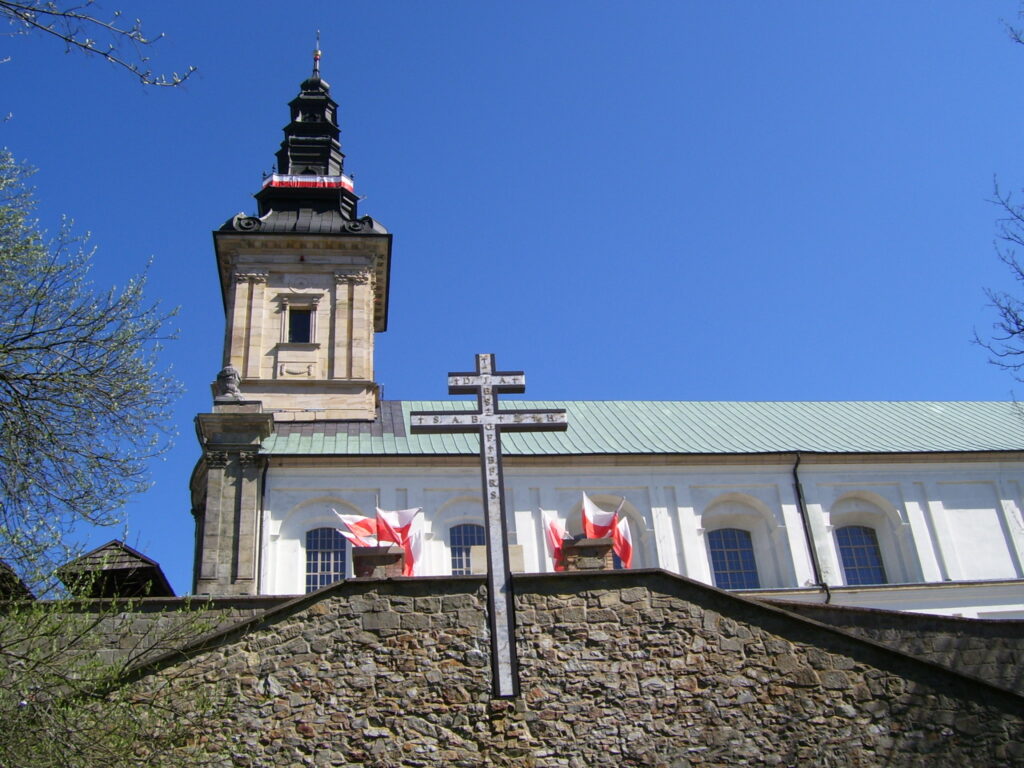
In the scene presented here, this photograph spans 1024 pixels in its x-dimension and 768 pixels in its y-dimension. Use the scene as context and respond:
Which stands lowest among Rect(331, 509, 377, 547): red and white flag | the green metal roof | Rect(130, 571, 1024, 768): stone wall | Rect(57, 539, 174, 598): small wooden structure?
Rect(130, 571, 1024, 768): stone wall

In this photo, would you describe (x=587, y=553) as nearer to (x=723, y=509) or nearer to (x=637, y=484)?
(x=637, y=484)

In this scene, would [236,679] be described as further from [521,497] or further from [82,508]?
[521,497]

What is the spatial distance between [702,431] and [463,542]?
26.4 feet

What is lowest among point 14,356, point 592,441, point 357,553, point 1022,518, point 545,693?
point 545,693

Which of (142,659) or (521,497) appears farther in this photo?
(521,497)

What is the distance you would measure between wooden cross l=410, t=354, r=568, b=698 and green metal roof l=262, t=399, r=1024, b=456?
11.5 m

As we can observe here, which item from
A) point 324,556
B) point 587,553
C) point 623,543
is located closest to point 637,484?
point 623,543

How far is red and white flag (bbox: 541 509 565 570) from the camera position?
83.5ft

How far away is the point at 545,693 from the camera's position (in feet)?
46.5

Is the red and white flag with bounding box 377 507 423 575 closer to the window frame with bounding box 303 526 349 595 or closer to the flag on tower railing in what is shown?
the flag on tower railing

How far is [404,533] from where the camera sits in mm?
24812

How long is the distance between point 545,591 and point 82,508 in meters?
6.18

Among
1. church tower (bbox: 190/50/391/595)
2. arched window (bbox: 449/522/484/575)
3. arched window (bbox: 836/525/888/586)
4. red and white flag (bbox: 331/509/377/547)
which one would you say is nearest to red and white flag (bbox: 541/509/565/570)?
arched window (bbox: 449/522/484/575)

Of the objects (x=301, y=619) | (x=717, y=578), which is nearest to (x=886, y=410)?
(x=717, y=578)
